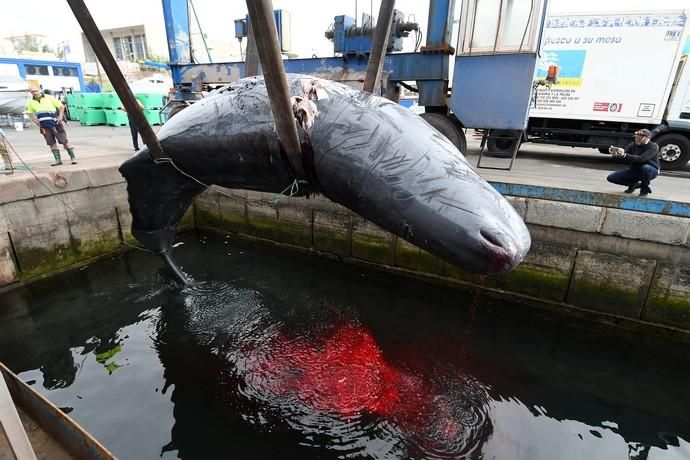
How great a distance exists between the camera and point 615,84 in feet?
36.7

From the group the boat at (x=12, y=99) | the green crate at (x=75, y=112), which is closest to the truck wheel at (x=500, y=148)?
the boat at (x=12, y=99)

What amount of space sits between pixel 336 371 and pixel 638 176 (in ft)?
18.9

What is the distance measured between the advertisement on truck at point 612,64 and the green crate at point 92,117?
21382 mm

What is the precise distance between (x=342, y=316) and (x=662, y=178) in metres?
8.02

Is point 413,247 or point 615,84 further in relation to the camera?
point 615,84

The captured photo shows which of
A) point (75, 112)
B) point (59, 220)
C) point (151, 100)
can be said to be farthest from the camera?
point (75, 112)

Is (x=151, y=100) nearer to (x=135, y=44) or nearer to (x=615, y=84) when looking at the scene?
(x=615, y=84)

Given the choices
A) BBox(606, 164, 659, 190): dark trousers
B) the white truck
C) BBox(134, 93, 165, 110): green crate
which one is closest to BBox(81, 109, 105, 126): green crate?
BBox(134, 93, 165, 110): green crate

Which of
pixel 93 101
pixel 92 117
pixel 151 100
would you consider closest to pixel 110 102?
pixel 93 101

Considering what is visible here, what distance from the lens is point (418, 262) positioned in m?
7.60

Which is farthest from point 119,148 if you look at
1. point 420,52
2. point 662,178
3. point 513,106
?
point 662,178

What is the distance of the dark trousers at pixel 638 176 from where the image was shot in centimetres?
616

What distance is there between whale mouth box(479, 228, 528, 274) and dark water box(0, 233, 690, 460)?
3.07 metres

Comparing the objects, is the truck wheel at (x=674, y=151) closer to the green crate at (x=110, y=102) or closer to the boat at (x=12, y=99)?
the green crate at (x=110, y=102)
